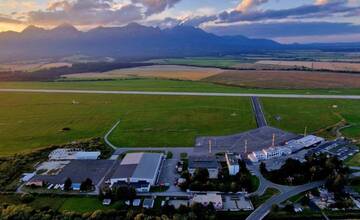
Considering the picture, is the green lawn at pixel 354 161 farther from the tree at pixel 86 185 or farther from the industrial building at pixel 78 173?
the tree at pixel 86 185

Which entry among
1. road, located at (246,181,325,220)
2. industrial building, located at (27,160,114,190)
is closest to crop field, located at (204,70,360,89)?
road, located at (246,181,325,220)

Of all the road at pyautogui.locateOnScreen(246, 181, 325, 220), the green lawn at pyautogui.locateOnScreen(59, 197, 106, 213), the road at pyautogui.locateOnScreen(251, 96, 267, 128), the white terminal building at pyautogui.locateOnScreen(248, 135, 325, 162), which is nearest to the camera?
the road at pyautogui.locateOnScreen(246, 181, 325, 220)

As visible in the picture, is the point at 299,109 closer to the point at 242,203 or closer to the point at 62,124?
the point at 242,203

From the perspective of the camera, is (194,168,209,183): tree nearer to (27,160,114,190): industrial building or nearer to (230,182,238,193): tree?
(230,182,238,193): tree

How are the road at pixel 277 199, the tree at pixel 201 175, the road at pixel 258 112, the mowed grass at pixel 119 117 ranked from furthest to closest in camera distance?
1. the road at pixel 258 112
2. the mowed grass at pixel 119 117
3. the tree at pixel 201 175
4. the road at pixel 277 199

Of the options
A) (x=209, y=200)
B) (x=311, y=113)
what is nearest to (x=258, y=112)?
(x=311, y=113)

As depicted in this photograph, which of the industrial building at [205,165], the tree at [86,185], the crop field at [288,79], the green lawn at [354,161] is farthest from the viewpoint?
the crop field at [288,79]

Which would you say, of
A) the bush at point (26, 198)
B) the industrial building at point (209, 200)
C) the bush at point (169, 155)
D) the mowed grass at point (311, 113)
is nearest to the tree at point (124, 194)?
the industrial building at point (209, 200)
